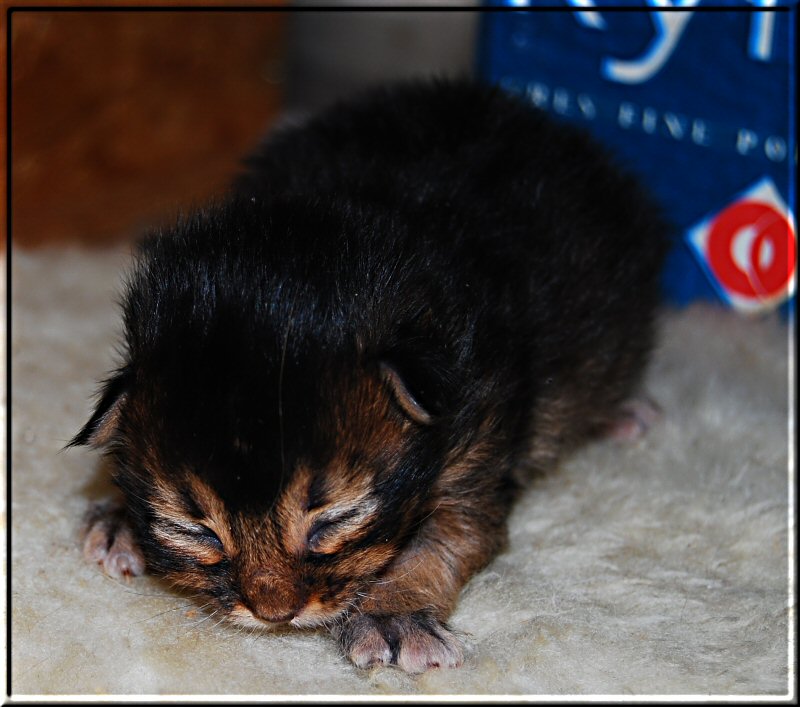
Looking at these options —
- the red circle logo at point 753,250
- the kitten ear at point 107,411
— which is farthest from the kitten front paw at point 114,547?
the red circle logo at point 753,250

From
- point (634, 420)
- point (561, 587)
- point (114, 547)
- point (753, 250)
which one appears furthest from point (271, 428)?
point (753, 250)

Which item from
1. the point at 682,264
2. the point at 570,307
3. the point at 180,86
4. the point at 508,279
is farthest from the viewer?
the point at 180,86

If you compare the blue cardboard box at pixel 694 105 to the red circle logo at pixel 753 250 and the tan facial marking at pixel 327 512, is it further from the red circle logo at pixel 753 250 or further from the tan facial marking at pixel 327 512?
the tan facial marking at pixel 327 512

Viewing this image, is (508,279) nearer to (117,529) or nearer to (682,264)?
(117,529)

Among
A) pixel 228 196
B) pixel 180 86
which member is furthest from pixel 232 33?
pixel 228 196

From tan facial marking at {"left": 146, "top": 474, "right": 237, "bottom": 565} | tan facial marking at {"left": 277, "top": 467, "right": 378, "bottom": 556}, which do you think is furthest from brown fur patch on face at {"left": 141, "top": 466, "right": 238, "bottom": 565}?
tan facial marking at {"left": 277, "top": 467, "right": 378, "bottom": 556}

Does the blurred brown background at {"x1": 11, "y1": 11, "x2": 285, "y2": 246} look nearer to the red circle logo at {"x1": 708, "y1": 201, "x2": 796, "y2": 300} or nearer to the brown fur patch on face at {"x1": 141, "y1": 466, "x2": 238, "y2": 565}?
the red circle logo at {"x1": 708, "y1": 201, "x2": 796, "y2": 300}
